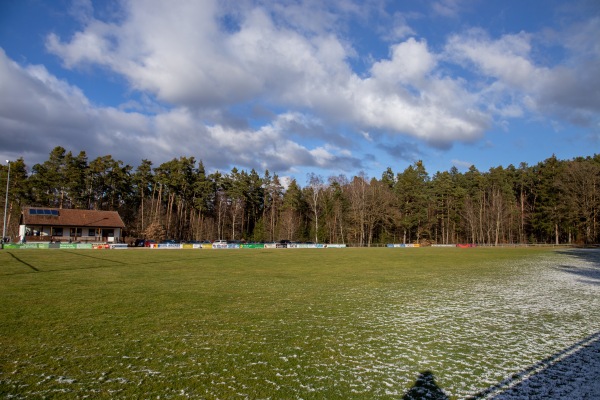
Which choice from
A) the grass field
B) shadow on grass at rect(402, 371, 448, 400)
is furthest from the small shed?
shadow on grass at rect(402, 371, 448, 400)

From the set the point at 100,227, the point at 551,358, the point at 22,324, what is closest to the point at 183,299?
the point at 22,324

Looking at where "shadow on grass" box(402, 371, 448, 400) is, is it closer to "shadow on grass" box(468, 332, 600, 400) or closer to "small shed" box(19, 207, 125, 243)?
"shadow on grass" box(468, 332, 600, 400)

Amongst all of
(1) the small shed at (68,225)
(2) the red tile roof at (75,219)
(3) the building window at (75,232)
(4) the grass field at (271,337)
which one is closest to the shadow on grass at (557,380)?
(4) the grass field at (271,337)

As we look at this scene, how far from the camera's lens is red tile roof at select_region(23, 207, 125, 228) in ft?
209

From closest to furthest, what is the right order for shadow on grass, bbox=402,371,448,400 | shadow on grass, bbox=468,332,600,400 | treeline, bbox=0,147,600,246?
shadow on grass, bbox=402,371,448,400
shadow on grass, bbox=468,332,600,400
treeline, bbox=0,147,600,246

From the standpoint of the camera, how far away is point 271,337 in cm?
978

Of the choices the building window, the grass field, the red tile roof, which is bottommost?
the grass field

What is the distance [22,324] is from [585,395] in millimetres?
14332

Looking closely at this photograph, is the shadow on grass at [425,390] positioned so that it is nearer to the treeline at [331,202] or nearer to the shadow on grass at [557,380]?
the shadow on grass at [557,380]

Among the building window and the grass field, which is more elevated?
the building window

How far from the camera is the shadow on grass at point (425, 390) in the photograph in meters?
6.34

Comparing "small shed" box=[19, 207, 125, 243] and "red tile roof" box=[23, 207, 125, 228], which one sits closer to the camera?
"red tile roof" box=[23, 207, 125, 228]

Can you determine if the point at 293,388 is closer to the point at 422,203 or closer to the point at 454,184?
the point at 422,203

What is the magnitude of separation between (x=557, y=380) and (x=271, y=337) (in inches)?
264
